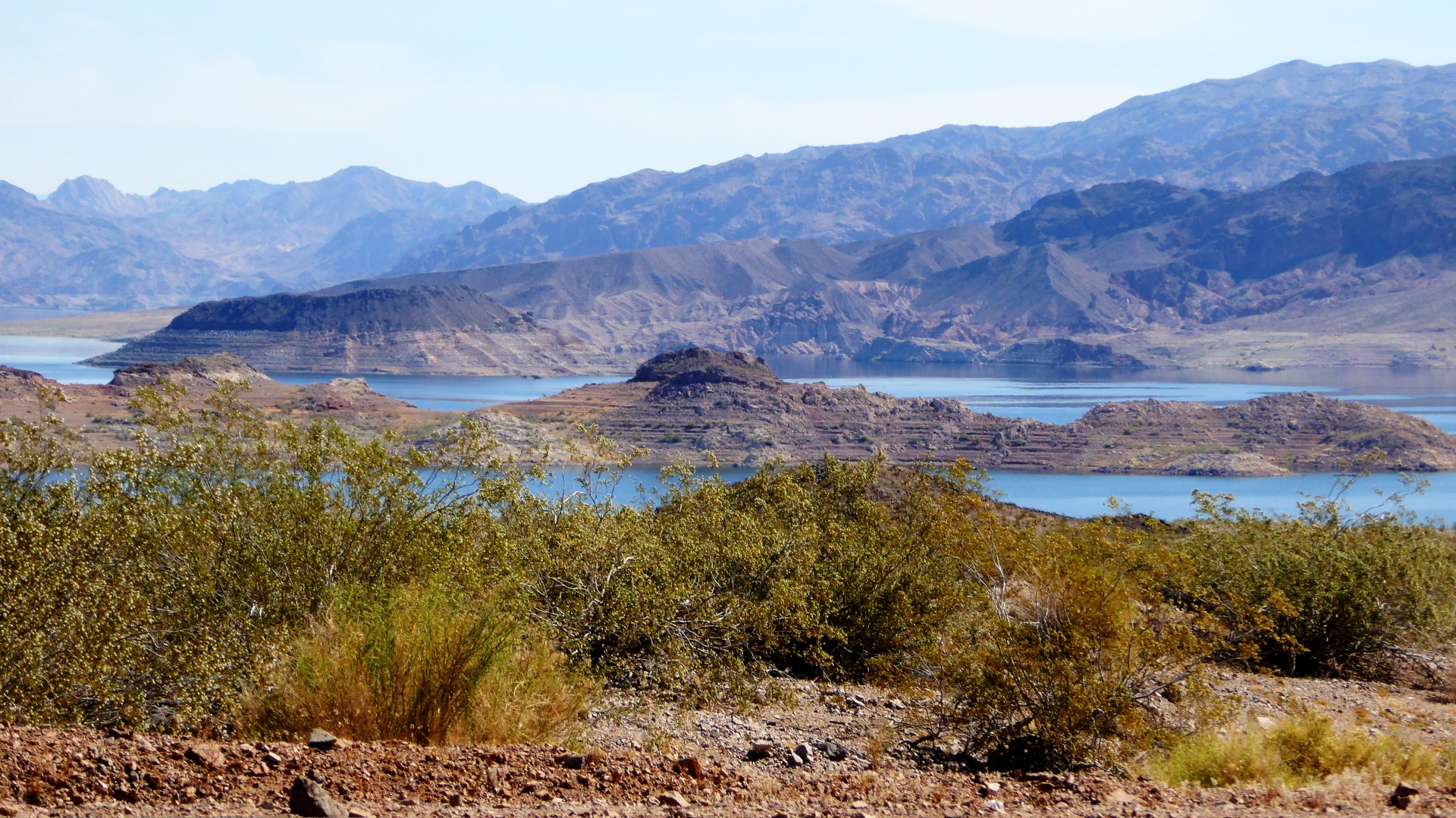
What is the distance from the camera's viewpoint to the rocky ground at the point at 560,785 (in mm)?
6961

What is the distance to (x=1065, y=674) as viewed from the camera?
10.1 m

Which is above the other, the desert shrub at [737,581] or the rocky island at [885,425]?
the desert shrub at [737,581]

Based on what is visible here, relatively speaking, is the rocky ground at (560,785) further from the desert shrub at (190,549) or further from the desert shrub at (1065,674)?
the desert shrub at (190,549)

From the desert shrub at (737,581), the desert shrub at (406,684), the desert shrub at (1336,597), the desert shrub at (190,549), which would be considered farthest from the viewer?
the desert shrub at (1336,597)

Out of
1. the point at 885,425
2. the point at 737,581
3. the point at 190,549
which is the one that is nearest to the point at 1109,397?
the point at 885,425

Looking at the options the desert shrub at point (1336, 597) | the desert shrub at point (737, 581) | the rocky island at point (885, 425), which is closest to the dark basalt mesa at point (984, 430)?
the rocky island at point (885, 425)

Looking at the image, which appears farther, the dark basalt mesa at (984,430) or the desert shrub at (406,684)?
the dark basalt mesa at (984,430)

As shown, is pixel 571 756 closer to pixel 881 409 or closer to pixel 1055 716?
pixel 1055 716

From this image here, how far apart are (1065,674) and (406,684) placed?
5.68 m

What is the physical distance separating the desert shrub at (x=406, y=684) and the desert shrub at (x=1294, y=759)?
552 centimetres

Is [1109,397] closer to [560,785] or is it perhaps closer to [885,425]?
[885,425]

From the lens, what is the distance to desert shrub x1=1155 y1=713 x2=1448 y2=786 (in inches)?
361

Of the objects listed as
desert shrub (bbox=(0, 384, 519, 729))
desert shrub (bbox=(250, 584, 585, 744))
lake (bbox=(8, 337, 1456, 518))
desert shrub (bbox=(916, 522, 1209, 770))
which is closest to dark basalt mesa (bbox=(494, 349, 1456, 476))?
lake (bbox=(8, 337, 1456, 518))

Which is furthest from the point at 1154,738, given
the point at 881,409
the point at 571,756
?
the point at 881,409
